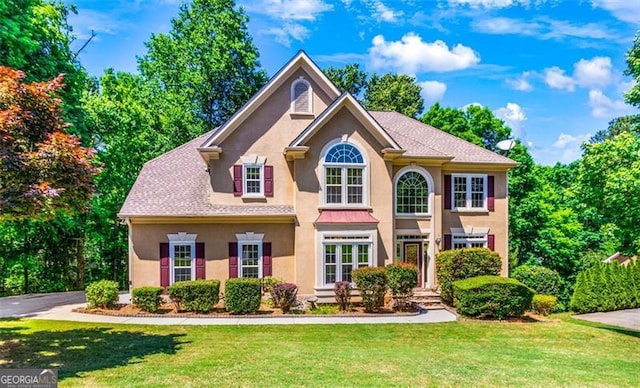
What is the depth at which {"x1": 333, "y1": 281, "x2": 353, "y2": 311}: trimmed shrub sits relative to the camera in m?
15.6

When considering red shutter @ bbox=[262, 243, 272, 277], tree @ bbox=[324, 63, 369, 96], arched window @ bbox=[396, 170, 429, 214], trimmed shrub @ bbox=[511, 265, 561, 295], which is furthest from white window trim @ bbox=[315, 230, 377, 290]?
tree @ bbox=[324, 63, 369, 96]

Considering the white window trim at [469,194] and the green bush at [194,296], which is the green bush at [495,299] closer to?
the white window trim at [469,194]

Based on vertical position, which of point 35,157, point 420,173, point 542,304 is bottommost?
point 542,304

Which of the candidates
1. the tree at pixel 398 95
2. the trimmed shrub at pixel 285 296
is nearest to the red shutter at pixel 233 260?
the trimmed shrub at pixel 285 296

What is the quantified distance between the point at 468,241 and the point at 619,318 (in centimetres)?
714

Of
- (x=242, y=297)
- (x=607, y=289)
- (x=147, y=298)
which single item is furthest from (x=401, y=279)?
(x=607, y=289)

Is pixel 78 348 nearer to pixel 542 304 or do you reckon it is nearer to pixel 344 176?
pixel 344 176

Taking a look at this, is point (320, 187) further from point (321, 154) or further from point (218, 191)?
point (218, 191)

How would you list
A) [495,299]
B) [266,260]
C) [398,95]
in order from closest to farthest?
[495,299] < [266,260] < [398,95]

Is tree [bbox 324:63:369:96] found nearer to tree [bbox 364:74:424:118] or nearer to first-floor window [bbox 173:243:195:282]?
tree [bbox 364:74:424:118]

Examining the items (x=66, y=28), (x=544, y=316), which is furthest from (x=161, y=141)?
(x=544, y=316)

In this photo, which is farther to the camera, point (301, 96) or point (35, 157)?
point (301, 96)

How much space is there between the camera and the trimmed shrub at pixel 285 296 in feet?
49.8

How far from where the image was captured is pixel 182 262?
17.1 m
